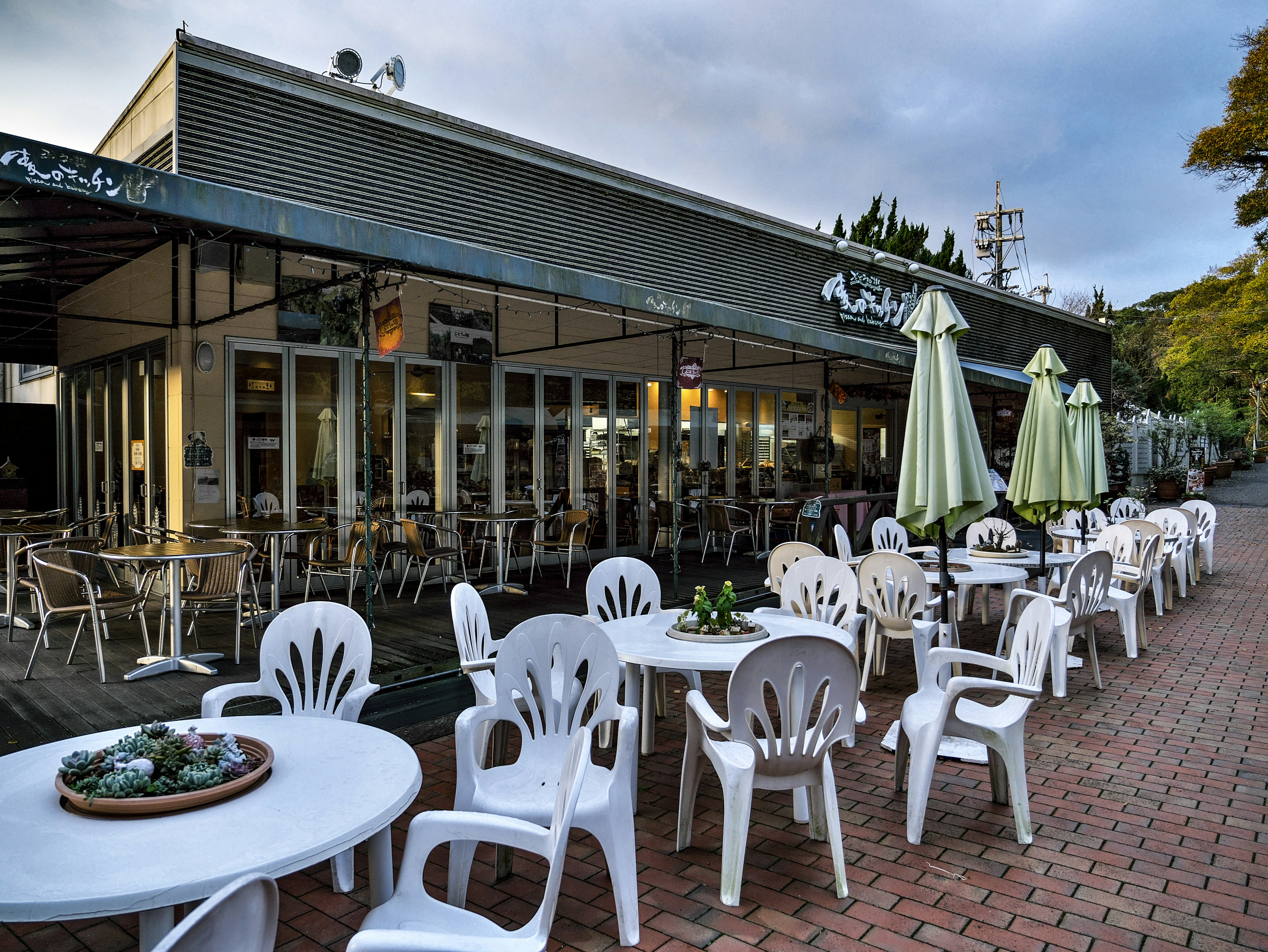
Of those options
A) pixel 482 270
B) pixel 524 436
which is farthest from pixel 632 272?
pixel 482 270

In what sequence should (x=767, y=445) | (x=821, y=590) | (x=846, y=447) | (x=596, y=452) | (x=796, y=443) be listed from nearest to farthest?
1. (x=821, y=590)
2. (x=596, y=452)
3. (x=767, y=445)
4. (x=796, y=443)
5. (x=846, y=447)

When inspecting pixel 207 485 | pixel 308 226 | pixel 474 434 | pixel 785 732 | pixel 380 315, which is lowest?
pixel 785 732

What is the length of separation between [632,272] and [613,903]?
8409 millimetres

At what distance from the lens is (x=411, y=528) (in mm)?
7367

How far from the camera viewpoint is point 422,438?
8586 mm

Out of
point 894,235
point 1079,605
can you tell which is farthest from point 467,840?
point 894,235

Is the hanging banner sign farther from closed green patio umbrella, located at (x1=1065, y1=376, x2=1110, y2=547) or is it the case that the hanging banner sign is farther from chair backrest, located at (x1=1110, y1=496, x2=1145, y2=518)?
chair backrest, located at (x1=1110, y1=496, x2=1145, y2=518)

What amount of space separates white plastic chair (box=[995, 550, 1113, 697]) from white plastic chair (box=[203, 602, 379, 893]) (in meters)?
→ 3.95

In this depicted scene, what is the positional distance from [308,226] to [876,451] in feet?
41.0

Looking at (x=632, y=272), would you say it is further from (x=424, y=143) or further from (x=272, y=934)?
(x=272, y=934)

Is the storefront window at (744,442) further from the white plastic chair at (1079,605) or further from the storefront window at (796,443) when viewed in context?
the white plastic chair at (1079,605)

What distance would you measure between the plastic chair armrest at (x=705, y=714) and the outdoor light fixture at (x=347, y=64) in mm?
7002

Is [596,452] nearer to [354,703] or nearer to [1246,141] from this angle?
[354,703]

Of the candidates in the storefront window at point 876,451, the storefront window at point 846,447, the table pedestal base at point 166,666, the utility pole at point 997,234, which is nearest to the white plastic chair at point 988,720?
the table pedestal base at point 166,666
